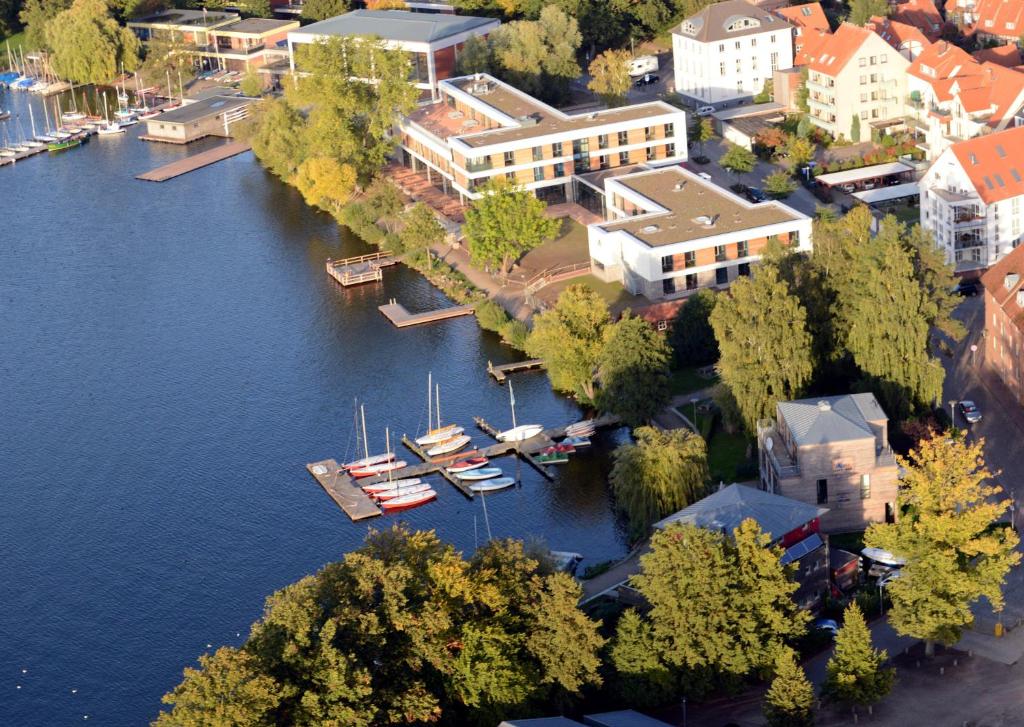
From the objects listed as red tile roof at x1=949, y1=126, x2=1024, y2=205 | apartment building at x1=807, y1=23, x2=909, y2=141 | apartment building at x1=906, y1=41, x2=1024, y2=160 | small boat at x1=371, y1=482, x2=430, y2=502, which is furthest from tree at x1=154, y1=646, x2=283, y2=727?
apartment building at x1=807, y1=23, x2=909, y2=141

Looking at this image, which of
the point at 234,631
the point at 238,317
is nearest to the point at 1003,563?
the point at 234,631

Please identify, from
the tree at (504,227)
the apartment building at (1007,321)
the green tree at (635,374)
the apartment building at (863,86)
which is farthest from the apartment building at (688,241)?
the apartment building at (863,86)

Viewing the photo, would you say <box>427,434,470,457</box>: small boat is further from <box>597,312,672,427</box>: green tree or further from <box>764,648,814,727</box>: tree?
<box>764,648,814,727</box>: tree

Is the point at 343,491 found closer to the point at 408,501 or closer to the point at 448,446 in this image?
the point at 408,501

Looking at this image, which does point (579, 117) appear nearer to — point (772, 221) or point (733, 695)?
point (772, 221)

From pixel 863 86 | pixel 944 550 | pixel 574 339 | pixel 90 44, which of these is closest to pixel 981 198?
pixel 574 339

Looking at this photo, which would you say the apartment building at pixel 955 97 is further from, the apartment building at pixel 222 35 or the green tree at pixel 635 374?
the apartment building at pixel 222 35
